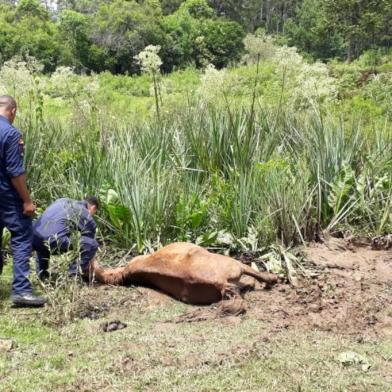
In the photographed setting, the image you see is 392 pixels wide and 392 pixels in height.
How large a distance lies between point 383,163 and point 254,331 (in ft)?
12.0

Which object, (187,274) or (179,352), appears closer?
(179,352)

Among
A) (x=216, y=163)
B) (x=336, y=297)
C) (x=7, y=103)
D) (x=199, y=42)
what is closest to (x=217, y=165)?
(x=216, y=163)

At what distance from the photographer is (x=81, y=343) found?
4.69 meters

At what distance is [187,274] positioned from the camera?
5.73 meters

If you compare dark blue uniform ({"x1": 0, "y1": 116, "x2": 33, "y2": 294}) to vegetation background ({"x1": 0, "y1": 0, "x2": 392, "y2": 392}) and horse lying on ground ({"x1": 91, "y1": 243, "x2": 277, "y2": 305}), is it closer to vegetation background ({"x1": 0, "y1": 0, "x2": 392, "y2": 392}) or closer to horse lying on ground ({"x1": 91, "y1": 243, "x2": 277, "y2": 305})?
vegetation background ({"x1": 0, "y1": 0, "x2": 392, "y2": 392})

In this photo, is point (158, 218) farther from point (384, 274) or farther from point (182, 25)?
point (182, 25)

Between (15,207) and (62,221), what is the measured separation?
0.48m

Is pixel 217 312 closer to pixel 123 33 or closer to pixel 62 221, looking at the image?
pixel 62 221

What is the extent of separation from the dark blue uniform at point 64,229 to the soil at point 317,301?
38 centimetres

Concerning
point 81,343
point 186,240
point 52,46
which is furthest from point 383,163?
point 52,46

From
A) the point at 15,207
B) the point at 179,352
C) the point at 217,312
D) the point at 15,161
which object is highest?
the point at 15,161

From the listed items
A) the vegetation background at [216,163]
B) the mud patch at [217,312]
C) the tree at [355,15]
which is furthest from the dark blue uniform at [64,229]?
the tree at [355,15]

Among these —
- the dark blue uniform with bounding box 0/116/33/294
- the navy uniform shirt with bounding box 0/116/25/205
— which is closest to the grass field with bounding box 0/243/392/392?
the dark blue uniform with bounding box 0/116/33/294

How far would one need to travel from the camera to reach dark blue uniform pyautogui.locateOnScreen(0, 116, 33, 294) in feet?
17.9
